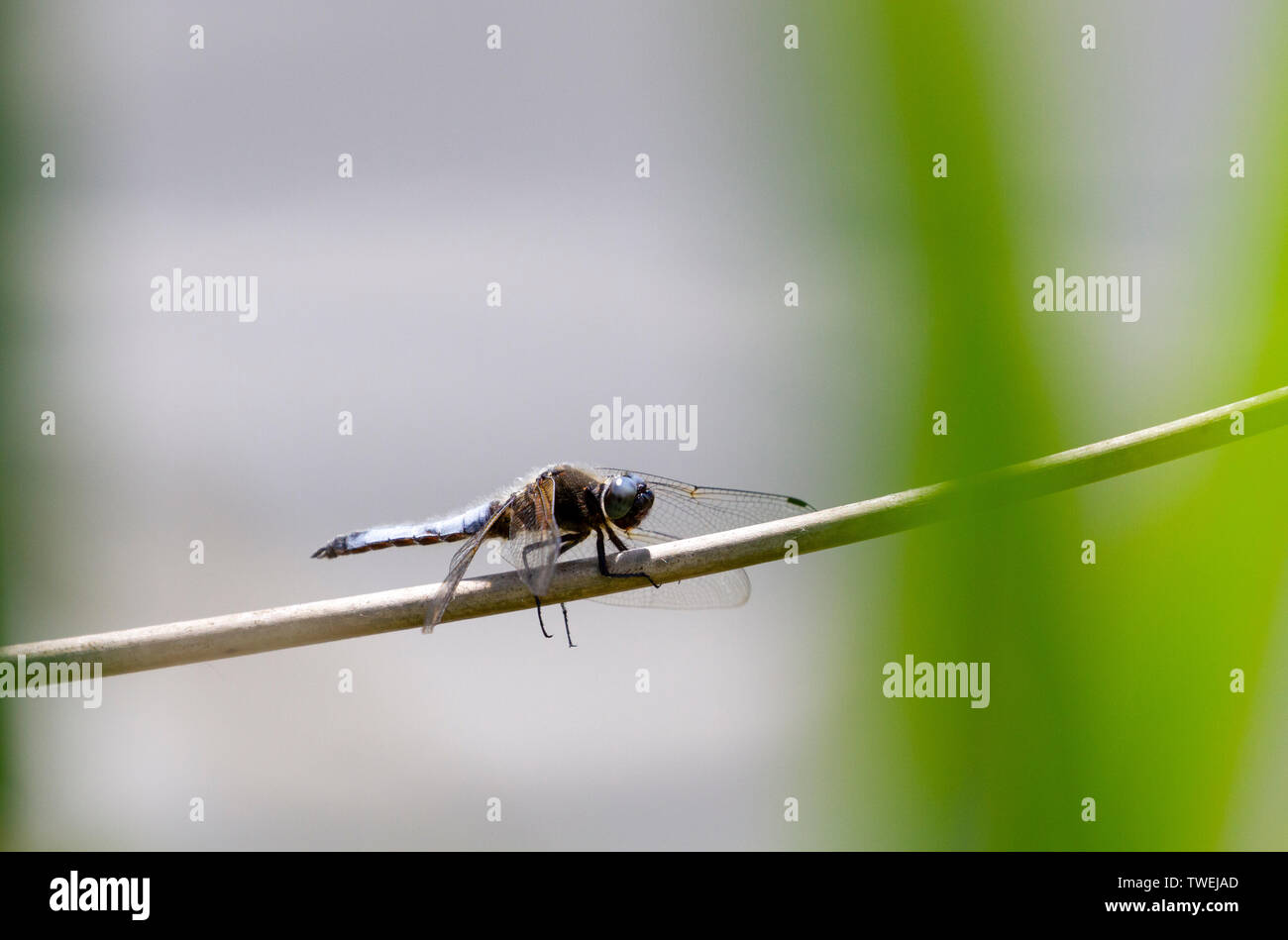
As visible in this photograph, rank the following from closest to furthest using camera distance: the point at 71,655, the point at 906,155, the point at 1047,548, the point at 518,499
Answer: the point at 71,655
the point at 1047,548
the point at 906,155
the point at 518,499

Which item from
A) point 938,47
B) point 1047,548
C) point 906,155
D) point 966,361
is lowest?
point 1047,548

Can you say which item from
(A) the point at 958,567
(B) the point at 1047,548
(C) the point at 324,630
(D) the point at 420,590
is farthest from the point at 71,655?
(B) the point at 1047,548

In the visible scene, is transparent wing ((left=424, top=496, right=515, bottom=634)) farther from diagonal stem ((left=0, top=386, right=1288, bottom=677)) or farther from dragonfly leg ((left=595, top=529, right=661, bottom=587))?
dragonfly leg ((left=595, top=529, right=661, bottom=587))

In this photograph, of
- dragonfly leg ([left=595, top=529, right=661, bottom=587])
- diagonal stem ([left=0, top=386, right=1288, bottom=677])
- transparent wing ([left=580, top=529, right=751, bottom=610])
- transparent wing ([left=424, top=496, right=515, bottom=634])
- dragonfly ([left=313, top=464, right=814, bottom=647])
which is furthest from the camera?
transparent wing ([left=580, top=529, right=751, bottom=610])

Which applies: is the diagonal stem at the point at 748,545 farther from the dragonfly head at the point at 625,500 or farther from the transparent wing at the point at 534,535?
the dragonfly head at the point at 625,500

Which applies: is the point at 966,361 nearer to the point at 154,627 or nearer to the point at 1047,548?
the point at 1047,548

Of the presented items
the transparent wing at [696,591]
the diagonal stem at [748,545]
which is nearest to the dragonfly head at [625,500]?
the transparent wing at [696,591]

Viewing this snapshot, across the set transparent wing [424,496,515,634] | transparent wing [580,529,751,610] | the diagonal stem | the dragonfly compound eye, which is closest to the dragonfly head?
the dragonfly compound eye
